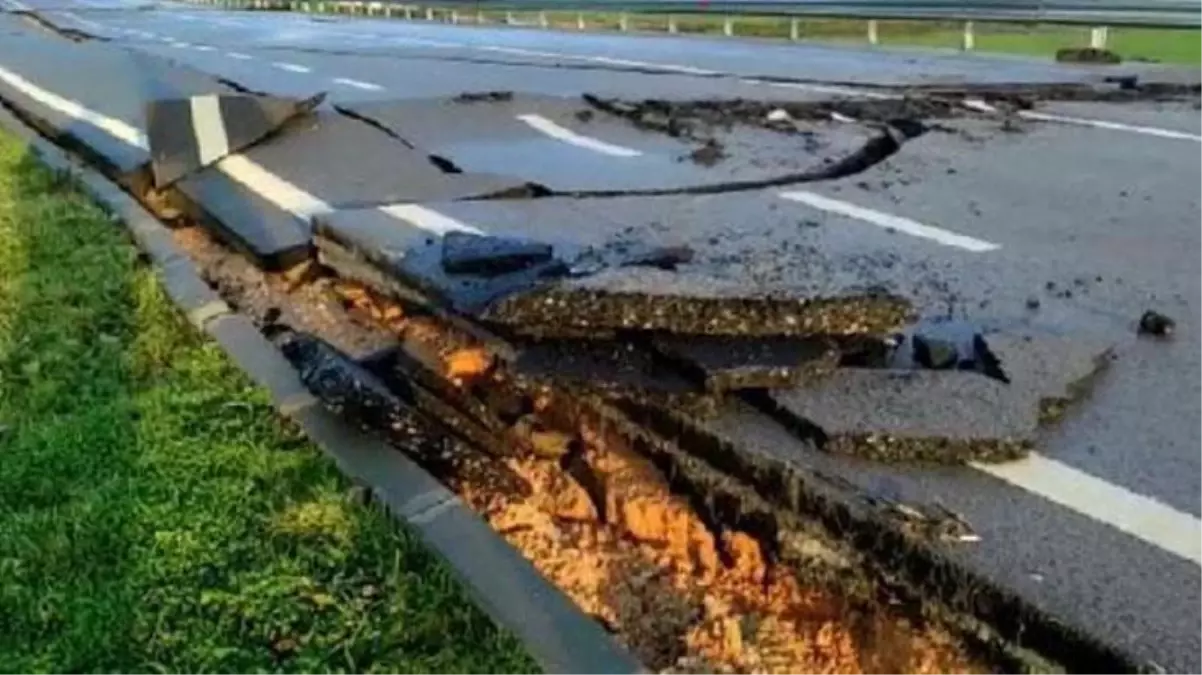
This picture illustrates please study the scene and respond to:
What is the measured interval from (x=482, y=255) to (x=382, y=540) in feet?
5.75

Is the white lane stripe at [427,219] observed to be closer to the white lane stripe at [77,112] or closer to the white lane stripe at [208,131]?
the white lane stripe at [208,131]

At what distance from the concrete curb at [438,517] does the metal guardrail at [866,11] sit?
13179mm

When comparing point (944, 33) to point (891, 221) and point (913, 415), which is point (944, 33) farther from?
point (913, 415)

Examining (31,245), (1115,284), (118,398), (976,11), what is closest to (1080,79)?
(976,11)

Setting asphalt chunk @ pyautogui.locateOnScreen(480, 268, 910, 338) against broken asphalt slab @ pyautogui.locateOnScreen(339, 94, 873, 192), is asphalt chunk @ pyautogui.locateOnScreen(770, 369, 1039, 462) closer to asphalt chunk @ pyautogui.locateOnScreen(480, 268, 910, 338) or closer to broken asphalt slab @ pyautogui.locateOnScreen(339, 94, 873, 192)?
asphalt chunk @ pyautogui.locateOnScreen(480, 268, 910, 338)

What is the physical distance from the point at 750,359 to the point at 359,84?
10.1 m

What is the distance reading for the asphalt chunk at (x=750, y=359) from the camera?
4297 mm

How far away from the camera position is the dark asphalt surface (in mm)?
Result: 3631

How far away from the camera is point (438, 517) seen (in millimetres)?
3891

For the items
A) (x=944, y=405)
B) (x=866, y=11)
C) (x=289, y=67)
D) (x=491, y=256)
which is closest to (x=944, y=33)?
(x=866, y=11)

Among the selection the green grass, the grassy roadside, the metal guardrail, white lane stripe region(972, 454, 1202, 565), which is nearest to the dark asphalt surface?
white lane stripe region(972, 454, 1202, 565)

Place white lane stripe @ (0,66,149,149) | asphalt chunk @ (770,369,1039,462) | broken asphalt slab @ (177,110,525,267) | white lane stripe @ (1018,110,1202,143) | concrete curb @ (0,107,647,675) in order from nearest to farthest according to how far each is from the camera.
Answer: concrete curb @ (0,107,647,675) → asphalt chunk @ (770,369,1039,462) → broken asphalt slab @ (177,110,525,267) → white lane stripe @ (1018,110,1202,143) → white lane stripe @ (0,66,149,149)

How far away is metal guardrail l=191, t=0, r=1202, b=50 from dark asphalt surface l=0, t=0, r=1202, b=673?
7.81 feet

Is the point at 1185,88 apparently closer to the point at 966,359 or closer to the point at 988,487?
the point at 966,359
